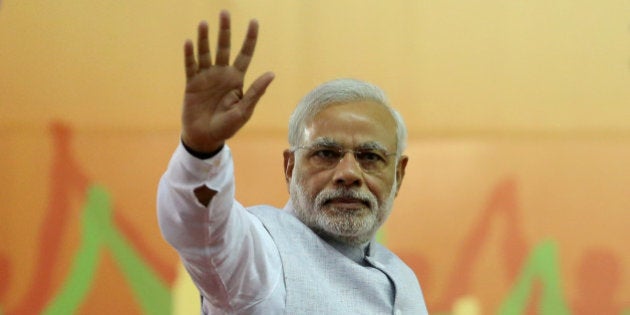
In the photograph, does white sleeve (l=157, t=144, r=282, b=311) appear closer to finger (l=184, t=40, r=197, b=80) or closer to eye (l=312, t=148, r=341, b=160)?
finger (l=184, t=40, r=197, b=80)

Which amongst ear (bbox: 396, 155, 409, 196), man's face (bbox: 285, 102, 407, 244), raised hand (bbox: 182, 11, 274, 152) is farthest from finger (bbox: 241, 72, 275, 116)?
ear (bbox: 396, 155, 409, 196)

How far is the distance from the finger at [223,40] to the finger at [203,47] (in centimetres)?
2

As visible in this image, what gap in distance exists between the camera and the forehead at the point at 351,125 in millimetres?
1452

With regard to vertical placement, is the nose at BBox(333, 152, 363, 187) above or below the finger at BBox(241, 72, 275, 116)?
below

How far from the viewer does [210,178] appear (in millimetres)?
1069

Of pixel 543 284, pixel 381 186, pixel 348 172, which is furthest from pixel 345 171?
pixel 543 284

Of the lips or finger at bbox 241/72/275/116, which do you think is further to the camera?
the lips

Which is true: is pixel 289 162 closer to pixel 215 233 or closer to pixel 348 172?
pixel 348 172

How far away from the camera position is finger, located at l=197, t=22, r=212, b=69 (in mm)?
1024

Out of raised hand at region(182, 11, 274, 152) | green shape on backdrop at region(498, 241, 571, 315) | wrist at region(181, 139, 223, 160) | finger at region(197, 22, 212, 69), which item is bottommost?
green shape on backdrop at region(498, 241, 571, 315)

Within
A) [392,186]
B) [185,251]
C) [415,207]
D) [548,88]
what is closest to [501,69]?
[548,88]

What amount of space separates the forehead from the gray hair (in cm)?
1

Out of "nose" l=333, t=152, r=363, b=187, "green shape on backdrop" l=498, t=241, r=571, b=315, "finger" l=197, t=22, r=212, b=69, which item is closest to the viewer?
"finger" l=197, t=22, r=212, b=69

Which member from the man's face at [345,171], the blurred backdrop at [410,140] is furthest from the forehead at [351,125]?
the blurred backdrop at [410,140]
